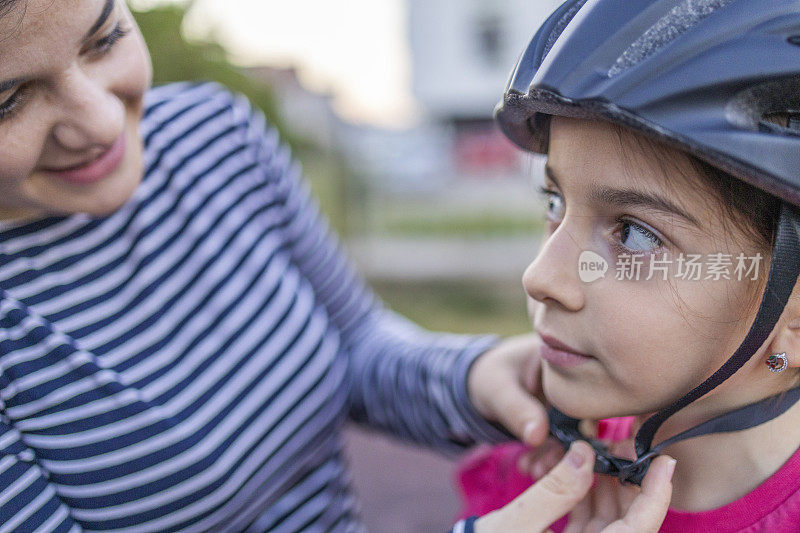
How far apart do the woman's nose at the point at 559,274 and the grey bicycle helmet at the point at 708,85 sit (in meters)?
0.21

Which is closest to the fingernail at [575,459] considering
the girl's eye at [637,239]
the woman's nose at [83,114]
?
the girl's eye at [637,239]

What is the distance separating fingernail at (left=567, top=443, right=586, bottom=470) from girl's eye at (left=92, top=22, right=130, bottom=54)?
107cm

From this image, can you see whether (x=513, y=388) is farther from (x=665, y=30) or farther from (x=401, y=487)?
(x=401, y=487)

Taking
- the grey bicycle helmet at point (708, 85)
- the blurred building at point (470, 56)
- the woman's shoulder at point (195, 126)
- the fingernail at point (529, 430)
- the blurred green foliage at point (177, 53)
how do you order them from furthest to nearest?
the blurred building at point (470, 56) < the blurred green foliage at point (177, 53) < the woman's shoulder at point (195, 126) < the fingernail at point (529, 430) < the grey bicycle helmet at point (708, 85)

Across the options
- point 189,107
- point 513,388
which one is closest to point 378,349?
point 513,388

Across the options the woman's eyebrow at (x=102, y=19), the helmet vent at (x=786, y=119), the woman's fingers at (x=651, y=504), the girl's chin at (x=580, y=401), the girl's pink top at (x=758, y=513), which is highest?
the woman's eyebrow at (x=102, y=19)

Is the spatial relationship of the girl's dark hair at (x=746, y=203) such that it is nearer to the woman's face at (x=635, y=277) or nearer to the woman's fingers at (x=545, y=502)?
the woman's face at (x=635, y=277)

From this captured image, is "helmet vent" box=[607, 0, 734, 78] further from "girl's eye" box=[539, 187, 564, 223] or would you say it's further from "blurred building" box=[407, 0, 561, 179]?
"blurred building" box=[407, 0, 561, 179]

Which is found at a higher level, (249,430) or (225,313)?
(225,313)

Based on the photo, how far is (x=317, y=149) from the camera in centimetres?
882

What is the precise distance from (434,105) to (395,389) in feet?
57.0

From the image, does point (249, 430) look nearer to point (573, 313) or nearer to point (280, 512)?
point (280, 512)

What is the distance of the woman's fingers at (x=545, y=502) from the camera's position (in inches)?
41.6

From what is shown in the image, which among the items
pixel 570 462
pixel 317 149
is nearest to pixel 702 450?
pixel 570 462
